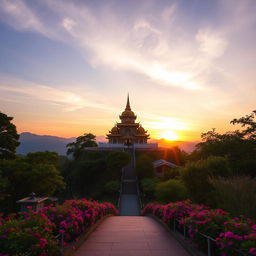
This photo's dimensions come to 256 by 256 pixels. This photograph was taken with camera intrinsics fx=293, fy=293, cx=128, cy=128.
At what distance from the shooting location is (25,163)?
74.7ft

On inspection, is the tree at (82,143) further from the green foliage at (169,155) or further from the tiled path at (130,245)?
the tiled path at (130,245)

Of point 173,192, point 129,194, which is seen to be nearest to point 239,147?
point 173,192

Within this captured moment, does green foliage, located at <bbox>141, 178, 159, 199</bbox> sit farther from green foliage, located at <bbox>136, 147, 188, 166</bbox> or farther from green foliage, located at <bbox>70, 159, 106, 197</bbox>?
green foliage, located at <bbox>136, 147, 188, 166</bbox>

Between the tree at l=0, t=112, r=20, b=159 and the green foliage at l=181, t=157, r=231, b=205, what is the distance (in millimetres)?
13808

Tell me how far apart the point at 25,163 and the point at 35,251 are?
18.2 metres

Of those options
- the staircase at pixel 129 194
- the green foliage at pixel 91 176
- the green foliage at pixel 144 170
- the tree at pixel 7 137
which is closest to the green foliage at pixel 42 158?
the tree at pixel 7 137

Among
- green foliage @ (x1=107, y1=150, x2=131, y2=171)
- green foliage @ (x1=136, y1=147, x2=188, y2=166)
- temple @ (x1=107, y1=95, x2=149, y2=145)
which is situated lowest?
green foliage @ (x1=107, y1=150, x2=131, y2=171)

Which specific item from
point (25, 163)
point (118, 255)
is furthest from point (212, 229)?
point (25, 163)

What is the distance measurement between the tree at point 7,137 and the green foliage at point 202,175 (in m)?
13.8

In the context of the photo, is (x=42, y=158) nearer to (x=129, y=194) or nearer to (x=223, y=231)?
(x=129, y=194)

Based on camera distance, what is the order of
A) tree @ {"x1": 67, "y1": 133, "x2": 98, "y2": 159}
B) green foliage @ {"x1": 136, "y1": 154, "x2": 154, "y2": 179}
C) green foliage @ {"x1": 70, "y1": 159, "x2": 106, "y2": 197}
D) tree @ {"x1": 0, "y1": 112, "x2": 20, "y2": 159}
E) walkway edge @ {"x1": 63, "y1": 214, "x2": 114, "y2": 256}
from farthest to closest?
tree @ {"x1": 67, "y1": 133, "x2": 98, "y2": 159} < green foliage @ {"x1": 70, "y1": 159, "x2": 106, "y2": 197} < green foliage @ {"x1": 136, "y1": 154, "x2": 154, "y2": 179} < tree @ {"x1": 0, "y1": 112, "x2": 20, "y2": 159} < walkway edge @ {"x1": 63, "y1": 214, "x2": 114, "y2": 256}

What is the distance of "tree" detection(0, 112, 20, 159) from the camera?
23.2 meters

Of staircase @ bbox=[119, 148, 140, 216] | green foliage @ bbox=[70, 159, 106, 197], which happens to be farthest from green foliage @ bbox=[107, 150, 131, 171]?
green foliage @ bbox=[70, 159, 106, 197]

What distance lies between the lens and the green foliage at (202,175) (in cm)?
2002
